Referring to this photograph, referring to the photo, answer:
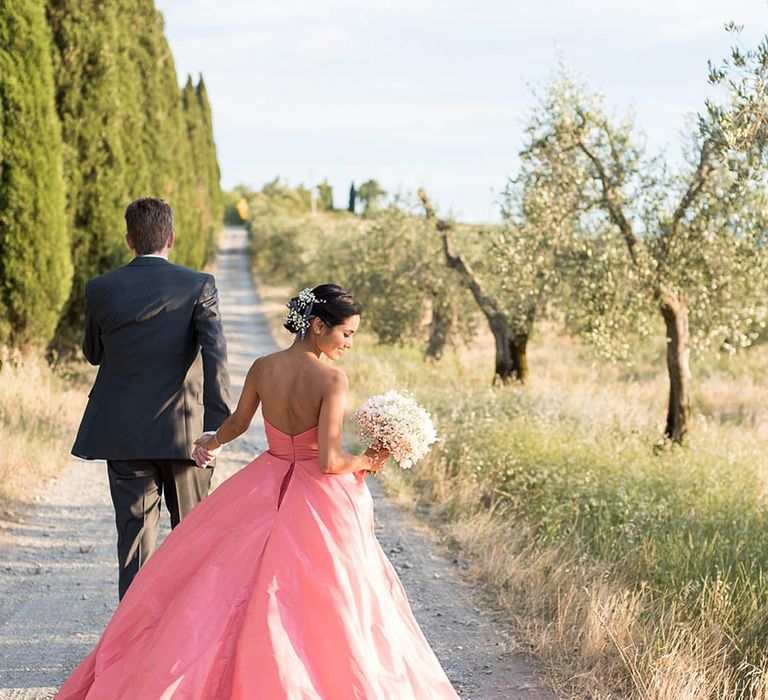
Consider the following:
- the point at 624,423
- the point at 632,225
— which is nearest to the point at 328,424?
the point at 632,225

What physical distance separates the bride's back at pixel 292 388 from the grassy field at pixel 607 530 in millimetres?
1937

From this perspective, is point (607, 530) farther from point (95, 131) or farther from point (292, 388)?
point (95, 131)

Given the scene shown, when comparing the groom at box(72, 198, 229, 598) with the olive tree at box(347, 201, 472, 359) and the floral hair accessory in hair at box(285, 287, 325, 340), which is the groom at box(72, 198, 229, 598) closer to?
the floral hair accessory in hair at box(285, 287, 325, 340)

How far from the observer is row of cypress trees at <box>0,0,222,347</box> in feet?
40.5

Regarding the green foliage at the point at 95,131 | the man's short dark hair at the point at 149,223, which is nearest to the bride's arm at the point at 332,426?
the man's short dark hair at the point at 149,223

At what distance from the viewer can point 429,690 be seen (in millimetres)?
3781

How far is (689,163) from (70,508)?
7.77 m

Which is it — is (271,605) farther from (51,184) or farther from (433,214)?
(433,214)

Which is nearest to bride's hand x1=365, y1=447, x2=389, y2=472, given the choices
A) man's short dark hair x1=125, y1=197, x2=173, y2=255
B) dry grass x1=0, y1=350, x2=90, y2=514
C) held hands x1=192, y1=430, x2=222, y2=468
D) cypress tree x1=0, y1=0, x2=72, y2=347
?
held hands x1=192, y1=430, x2=222, y2=468

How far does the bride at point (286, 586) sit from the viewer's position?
11.5ft

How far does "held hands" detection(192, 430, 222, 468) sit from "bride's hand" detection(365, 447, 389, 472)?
80 cm

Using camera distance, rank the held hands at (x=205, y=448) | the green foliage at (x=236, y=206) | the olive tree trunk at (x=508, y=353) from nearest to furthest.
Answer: the held hands at (x=205, y=448) < the olive tree trunk at (x=508, y=353) < the green foliage at (x=236, y=206)

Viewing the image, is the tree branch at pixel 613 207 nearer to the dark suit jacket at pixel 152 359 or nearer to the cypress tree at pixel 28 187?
the cypress tree at pixel 28 187

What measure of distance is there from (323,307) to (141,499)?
1.49 metres
